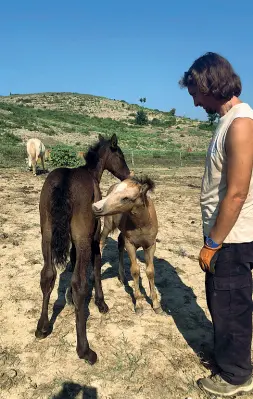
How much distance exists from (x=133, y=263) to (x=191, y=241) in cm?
290

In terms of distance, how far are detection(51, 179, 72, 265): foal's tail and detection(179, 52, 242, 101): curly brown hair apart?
1809mm

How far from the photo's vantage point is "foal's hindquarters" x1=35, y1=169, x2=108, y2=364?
346 centimetres

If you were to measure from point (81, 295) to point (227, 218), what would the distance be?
1839 mm

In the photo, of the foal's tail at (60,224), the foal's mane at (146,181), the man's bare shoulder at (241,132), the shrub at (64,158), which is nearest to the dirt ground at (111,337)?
the foal's tail at (60,224)

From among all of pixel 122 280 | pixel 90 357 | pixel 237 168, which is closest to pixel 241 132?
pixel 237 168

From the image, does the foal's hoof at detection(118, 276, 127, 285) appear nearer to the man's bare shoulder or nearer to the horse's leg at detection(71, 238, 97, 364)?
the horse's leg at detection(71, 238, 97, 364)

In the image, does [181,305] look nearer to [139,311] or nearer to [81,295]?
[139,311]

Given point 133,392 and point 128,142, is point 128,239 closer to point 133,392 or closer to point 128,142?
point 133,392

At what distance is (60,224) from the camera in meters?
3.44

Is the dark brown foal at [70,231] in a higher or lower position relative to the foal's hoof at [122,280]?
higher

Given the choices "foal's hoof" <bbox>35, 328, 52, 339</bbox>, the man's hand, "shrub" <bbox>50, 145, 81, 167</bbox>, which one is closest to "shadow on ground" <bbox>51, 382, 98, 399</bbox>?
"foal's hoof" <bbox>35, 328, 52, 339</bbox>

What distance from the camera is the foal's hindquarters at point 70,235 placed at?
3.46 meters

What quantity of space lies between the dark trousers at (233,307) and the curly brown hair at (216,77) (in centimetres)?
123

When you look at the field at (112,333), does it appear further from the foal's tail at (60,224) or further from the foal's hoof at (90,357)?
the foal's tail at (60,224)
